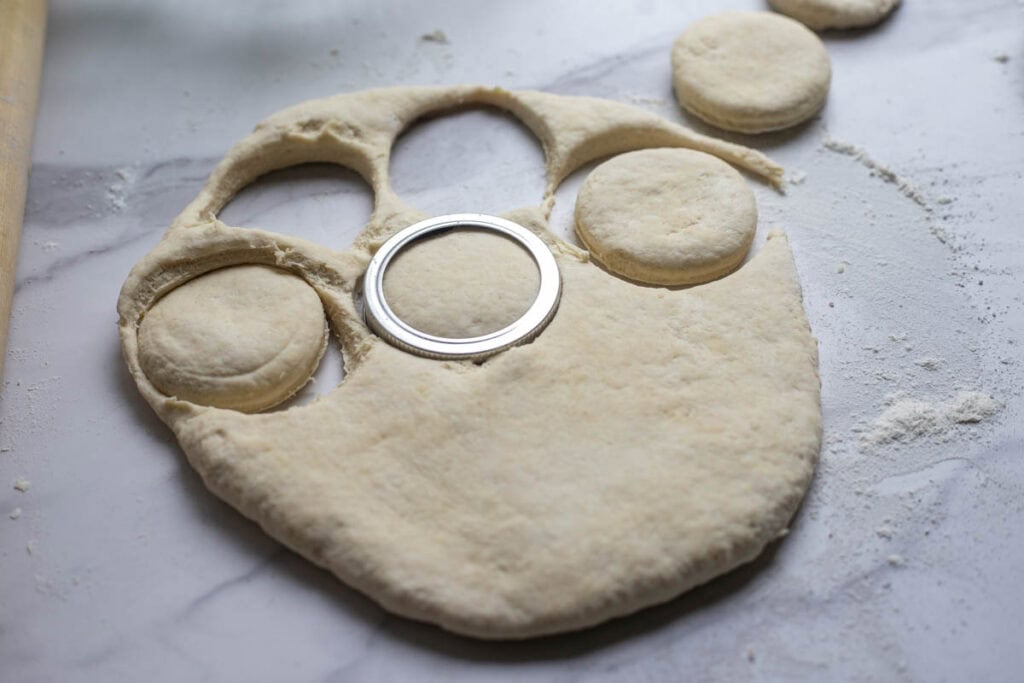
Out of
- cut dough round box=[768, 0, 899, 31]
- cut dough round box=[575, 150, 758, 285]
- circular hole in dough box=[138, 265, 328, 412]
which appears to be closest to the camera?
circular hole in dough box=[138, 265, 328, 412]

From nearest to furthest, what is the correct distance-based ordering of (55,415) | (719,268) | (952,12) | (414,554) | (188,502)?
(414,554), (188,502), (55,415), (719,268), (952,12)

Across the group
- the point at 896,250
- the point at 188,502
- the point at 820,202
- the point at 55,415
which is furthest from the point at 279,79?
the point at 896,250

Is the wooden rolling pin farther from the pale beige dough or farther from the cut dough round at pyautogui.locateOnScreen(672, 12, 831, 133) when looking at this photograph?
the cut dough round at pyautogui.locateOnScreen(672, 12, 831, 133)

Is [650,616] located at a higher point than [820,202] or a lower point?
lower

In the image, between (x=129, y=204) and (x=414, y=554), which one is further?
(x=129, y=204)

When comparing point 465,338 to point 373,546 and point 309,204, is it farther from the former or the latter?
point 309,204

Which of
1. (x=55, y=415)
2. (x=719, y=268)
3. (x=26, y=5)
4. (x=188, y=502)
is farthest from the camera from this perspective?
(x=26, y=5)

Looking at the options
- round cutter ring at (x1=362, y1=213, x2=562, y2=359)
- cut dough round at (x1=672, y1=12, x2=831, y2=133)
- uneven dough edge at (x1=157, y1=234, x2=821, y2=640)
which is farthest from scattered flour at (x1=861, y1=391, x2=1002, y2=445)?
cut dough round at (x1=672, y1=12, x2=831, y2=133)

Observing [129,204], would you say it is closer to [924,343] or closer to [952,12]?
[924,343]
